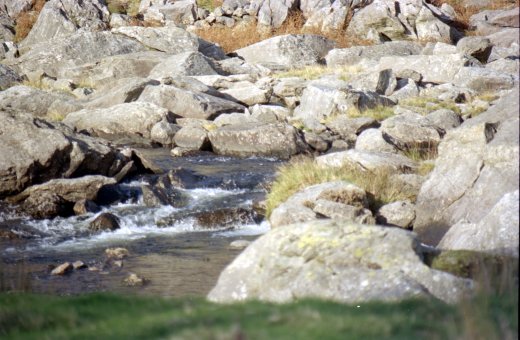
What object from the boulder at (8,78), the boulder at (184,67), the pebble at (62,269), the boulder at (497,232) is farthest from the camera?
the boulder at (8,78)

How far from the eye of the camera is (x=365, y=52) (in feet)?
138

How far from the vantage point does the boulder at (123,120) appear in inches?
1099

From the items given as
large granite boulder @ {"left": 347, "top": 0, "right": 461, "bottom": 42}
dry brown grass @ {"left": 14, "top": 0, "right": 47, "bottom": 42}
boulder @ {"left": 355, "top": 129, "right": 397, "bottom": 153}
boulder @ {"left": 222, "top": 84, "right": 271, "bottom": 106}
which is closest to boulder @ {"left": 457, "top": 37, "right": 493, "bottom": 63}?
large granite boulder @ {"left": 347, "top": 0, "right": 461, "bottom": 42}

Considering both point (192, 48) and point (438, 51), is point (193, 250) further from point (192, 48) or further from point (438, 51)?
point (192, 48)

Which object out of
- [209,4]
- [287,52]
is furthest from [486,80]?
[209,4]

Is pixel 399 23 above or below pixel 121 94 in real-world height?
below

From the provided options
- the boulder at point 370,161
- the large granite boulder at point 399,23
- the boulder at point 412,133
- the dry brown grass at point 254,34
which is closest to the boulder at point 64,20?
the dry brown grass at point 254,34

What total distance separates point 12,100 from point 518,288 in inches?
1109

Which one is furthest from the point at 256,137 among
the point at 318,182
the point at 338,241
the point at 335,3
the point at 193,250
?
the point at 335,3

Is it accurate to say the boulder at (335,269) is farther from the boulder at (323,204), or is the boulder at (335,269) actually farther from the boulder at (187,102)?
the boulder at (187,102)

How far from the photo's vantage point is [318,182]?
16812mm

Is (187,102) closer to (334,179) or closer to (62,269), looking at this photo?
(334,179)

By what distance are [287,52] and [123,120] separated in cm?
1668

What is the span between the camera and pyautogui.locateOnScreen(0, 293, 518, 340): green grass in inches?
204
